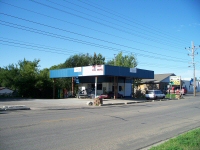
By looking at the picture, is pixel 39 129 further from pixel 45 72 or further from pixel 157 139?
pixel 45 72

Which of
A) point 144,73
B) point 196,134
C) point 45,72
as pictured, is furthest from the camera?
point 45,72

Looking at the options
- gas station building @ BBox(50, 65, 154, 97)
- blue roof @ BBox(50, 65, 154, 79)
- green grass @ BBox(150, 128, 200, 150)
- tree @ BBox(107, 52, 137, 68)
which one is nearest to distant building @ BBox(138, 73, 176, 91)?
tree @ BBox(107, 52, 137, 68)

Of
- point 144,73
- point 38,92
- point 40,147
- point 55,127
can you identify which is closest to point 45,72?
point 38,92

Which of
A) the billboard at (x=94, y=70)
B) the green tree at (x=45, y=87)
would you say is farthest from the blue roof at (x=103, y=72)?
the green tree at (x=45, y=87)

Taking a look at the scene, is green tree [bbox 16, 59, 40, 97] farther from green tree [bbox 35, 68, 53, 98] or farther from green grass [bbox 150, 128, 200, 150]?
green grass [bbox 150, 128, 200, 150]

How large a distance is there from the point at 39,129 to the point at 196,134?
625 centimetres

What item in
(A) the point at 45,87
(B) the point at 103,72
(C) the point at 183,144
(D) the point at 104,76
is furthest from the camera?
(A) the point at 45,87

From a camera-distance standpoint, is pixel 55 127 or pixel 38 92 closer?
pixel 55 127

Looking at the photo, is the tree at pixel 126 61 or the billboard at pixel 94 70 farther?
the tree at pixel 126 61

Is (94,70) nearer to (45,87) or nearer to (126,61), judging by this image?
(45,87)

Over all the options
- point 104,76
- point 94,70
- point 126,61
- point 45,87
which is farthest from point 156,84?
point 94,70

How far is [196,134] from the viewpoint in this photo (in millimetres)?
8039

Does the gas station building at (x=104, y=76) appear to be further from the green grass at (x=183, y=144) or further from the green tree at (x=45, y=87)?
the green grass at (x=183, y=144)

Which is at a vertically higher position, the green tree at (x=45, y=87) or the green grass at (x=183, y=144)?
the green tree at (x=45, y=87)
